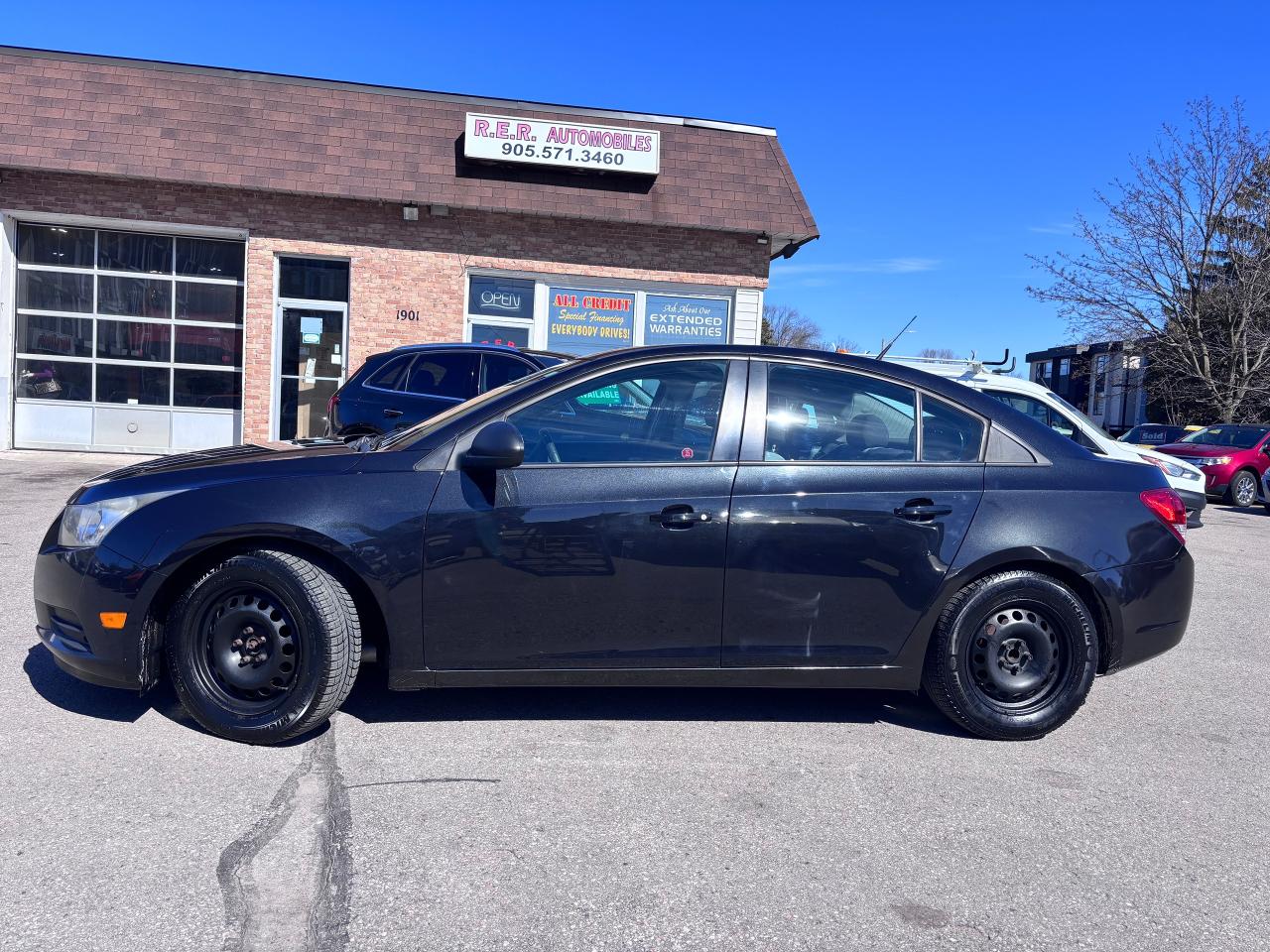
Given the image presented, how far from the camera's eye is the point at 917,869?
3102 mm

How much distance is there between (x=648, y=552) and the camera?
12.8 feet

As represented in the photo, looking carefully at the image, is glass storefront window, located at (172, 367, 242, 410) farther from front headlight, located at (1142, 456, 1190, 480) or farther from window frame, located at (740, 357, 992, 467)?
window frame, located at (740, 357, 992, 467)

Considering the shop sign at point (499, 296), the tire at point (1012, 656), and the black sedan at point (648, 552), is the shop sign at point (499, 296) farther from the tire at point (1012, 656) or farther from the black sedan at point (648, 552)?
the tire at point (1012, 656)

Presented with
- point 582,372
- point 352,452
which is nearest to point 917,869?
point 582,372

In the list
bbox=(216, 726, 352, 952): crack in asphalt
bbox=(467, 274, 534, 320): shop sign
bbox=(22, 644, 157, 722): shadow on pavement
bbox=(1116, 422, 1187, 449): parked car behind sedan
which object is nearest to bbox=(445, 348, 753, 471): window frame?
bbox=(216, 726, 352, 952): crack in asphalt

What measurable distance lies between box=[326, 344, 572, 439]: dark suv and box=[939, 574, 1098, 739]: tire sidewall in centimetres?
623

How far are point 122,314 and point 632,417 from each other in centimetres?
1383

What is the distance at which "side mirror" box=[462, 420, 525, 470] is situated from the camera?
12.5ft

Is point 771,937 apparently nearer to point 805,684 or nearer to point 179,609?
point 805,684

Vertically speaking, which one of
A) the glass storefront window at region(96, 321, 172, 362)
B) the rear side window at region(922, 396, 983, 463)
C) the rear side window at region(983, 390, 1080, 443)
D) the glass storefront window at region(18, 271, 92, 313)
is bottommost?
the rear side window at region(922, 396, 983, 463)

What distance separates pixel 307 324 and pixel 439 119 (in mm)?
3728

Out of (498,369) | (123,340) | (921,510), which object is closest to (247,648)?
(921,510)

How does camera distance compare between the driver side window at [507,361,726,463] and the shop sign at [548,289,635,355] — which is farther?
the shop sign at [548,289,635,355]

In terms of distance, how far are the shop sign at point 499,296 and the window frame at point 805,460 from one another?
469 inches
